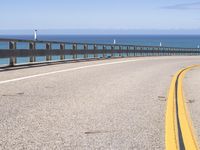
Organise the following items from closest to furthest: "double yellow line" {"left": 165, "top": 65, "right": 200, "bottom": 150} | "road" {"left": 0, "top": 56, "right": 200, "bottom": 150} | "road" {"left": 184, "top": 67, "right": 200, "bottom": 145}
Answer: "double yellow line" {"left": 165, "top": 65, "right": 200, "bottom": 150} < "road" {"left": 0, "top": 56, "right": 200, "bottom": 150} < "road" {"left": 184, "top": 67, "right": 200, "bottom": 145}

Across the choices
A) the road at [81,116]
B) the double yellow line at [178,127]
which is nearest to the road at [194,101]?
the double yellow line at [178,127]

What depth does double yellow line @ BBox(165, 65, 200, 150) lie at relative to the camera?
19.5ft

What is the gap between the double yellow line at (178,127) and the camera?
5957mm

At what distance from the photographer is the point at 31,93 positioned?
10867 millimetres

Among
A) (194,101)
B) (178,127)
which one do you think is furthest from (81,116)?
(194,101)

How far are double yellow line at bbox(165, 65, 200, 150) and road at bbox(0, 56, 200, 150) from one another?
0.36 feet

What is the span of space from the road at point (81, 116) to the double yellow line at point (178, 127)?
Result: 4.3 inches

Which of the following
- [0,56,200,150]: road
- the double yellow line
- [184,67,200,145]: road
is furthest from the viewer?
[184,67,200,145]: road

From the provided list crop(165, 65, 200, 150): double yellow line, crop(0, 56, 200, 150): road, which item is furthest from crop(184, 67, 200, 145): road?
crop(0, 56, 200, 150): road

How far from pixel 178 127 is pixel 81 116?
1.64m

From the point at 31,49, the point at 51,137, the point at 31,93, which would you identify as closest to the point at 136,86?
the point at 31,93

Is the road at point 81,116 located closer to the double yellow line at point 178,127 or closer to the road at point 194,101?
the double yellow line at point 178,127

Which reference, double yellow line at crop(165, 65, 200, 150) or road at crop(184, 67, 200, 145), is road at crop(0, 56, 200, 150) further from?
road at crop(184, 67, 200, 145)

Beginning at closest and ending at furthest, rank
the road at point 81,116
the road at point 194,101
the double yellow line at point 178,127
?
the double yellow line at point 178,127 → the road at point 81,116 → the road at point 194,101
